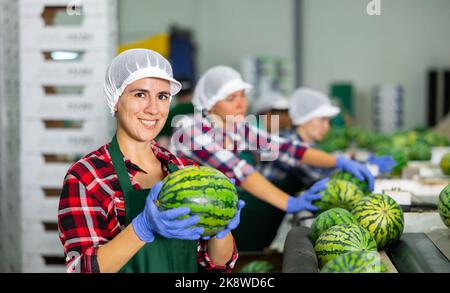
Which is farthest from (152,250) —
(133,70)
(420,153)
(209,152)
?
(420,153)

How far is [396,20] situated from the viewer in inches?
502

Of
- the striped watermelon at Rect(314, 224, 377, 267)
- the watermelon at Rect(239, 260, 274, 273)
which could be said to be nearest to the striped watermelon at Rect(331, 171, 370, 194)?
the watermelon at Rect(239, 260, 274, 273)

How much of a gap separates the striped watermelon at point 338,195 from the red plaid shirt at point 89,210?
1301 millimetres

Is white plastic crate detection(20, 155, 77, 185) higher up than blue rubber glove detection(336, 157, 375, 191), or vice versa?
blue rubber glove detection(336, 157, 375, 191)

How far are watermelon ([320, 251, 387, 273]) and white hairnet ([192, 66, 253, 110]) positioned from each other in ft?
8.32

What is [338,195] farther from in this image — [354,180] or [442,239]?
[442,239]

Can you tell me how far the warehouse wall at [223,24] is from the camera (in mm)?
12711

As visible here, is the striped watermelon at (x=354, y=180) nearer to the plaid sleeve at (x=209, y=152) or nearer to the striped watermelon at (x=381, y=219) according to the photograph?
the plaid sleeve at (x=209, y=152)

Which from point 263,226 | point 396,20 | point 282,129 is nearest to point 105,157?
point 263,226

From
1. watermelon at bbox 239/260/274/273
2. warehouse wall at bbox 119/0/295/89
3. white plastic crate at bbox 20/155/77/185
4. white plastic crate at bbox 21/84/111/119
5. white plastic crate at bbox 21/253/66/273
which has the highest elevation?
warehouse wall at bbox 119/0/295/89

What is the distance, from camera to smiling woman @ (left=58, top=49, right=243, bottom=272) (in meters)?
1.91

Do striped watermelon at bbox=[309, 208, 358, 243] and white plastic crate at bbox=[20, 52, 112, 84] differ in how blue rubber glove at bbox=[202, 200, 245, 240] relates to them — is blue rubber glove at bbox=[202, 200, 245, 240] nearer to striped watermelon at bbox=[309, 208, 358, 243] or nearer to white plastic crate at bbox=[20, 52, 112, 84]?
striped watermelon at bbox=[309, 208, 358, 243]

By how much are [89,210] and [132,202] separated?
163 mm
